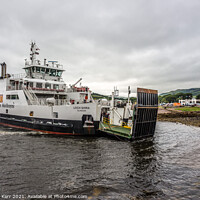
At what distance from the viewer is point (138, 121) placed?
599 inches

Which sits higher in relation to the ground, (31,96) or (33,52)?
(33,52)

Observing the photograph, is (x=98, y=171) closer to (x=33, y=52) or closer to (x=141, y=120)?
(x=141, y=120)

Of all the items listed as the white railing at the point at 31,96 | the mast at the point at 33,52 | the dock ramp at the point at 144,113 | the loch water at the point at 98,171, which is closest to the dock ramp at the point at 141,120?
the dock ramp at the point at 144,113

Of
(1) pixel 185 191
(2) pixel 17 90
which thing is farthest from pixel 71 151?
(2) pixel 17 90

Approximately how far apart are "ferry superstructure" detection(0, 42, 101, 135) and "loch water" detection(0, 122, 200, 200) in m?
3.47

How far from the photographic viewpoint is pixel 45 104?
66.7 ft

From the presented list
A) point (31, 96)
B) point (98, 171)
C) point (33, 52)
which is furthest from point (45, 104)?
point (98, 171)

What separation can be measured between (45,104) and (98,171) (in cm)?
1348

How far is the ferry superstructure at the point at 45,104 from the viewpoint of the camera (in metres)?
16.7

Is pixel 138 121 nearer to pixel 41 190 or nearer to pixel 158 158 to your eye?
pixel 158 158

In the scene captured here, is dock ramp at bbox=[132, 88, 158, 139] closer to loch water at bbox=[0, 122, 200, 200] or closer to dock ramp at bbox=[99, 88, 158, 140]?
dock ramp at bbox=[99, 88, 158, 140]

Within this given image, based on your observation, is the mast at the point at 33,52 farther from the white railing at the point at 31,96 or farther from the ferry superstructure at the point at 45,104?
the white railing at the point at 31,96

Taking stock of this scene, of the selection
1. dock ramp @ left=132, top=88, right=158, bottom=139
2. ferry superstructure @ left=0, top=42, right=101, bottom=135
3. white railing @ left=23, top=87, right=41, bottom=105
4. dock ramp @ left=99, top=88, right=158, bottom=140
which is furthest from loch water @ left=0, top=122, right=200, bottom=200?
white railing @ left=23, top=87, right=41, bottom=105

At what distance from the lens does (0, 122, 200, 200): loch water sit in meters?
6.83
